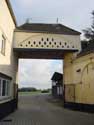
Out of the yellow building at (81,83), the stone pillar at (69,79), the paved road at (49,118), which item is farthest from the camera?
the stone pillar at (69,79)

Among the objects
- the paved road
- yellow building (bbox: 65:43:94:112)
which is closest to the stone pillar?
yellow building (bbox: 65:43:94:112)

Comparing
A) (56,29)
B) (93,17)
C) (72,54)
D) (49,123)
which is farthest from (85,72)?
(93,17)

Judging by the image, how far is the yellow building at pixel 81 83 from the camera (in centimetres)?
1941

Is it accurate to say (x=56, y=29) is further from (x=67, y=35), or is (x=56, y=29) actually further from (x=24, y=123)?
(x=24, y=123)

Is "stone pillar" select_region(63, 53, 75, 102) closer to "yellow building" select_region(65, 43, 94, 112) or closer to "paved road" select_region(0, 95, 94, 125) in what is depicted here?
"yellow building" select_region(65, 43, 94, 112)

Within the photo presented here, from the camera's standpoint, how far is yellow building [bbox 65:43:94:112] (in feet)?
63.7

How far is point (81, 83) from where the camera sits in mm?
20625

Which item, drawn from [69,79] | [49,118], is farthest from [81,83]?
[49,118]

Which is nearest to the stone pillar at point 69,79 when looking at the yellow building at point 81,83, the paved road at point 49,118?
the yellow building at point 81,83

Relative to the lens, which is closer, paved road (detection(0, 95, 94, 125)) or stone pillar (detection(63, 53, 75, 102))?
paved road (detection(0, 95, 94, 125))

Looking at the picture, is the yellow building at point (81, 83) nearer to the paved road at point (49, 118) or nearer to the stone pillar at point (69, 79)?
the stone pillar at point (69, 79)

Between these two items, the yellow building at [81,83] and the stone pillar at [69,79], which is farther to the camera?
the stone pillar at [69,79]

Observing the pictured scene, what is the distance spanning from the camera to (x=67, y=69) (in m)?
23.2

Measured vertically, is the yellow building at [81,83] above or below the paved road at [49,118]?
above
